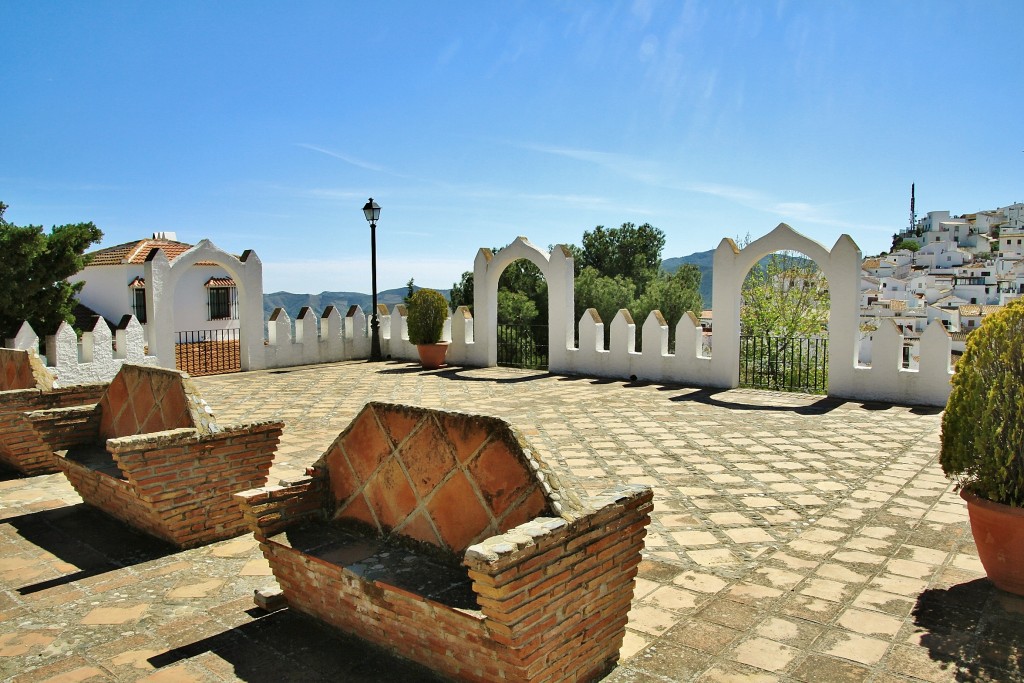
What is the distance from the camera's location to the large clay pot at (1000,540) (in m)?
3.83

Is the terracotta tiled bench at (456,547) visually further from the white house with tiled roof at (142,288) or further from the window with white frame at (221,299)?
the window with white frame at (221,299)

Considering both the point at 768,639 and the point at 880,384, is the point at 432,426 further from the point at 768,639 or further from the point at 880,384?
the point at 880,384

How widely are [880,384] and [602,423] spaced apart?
4.91 m

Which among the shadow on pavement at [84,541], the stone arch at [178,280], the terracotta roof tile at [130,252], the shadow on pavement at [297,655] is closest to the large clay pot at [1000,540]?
the shadow on pavement at [297,655]

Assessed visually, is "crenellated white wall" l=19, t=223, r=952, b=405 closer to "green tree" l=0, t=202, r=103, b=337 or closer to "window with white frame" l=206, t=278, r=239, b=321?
"green tree" l=0, t=202, r=103, b=337

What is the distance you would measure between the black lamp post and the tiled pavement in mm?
9864

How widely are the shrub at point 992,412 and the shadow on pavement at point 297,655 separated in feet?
10.6

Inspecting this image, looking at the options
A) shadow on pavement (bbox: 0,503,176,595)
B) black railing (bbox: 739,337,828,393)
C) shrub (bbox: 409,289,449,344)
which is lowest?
shadow on pavement (bbox: 0,503,176,595)

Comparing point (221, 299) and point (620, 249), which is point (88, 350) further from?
point (620, 249)

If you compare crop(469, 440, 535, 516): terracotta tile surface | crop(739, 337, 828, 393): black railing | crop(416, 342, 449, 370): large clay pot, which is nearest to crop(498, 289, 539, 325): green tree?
crop(416, 342, 449, 370): large clay pot

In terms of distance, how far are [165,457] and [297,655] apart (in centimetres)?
195

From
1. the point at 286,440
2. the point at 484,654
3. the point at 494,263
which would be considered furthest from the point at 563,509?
the point at 494,263

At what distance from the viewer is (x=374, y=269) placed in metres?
17.6

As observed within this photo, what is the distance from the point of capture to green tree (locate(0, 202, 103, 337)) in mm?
14063
